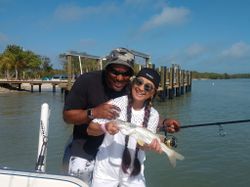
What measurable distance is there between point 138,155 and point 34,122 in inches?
686

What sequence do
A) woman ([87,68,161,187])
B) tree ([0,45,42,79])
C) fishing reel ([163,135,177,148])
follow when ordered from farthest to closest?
tree ([0,45,42,79])
fishing reel ([163,135,177,148])
woman ([87,68,161,187])

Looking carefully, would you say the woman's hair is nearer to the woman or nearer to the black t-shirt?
the woman

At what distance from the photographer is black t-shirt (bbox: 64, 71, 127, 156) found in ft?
12.5

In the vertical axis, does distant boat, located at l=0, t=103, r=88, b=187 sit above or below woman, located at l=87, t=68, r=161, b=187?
below

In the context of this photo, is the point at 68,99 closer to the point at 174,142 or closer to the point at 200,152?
the point at 174,142

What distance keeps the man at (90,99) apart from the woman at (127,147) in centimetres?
27

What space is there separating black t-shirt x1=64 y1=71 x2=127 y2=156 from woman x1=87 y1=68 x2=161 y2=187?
0.40 m

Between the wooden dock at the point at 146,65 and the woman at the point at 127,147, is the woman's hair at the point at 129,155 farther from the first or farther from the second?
the wooden dock at the point at 146,65

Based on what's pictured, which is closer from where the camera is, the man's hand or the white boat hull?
the white boat hull

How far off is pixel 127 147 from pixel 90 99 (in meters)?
0.71

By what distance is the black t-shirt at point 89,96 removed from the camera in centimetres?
381

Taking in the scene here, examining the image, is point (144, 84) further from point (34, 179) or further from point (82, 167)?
point (34, 179)

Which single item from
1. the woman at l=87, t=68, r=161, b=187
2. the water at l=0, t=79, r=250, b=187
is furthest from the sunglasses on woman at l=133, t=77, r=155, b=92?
the water at l=0, t=79, r=250, b=187

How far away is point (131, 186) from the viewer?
357cm
